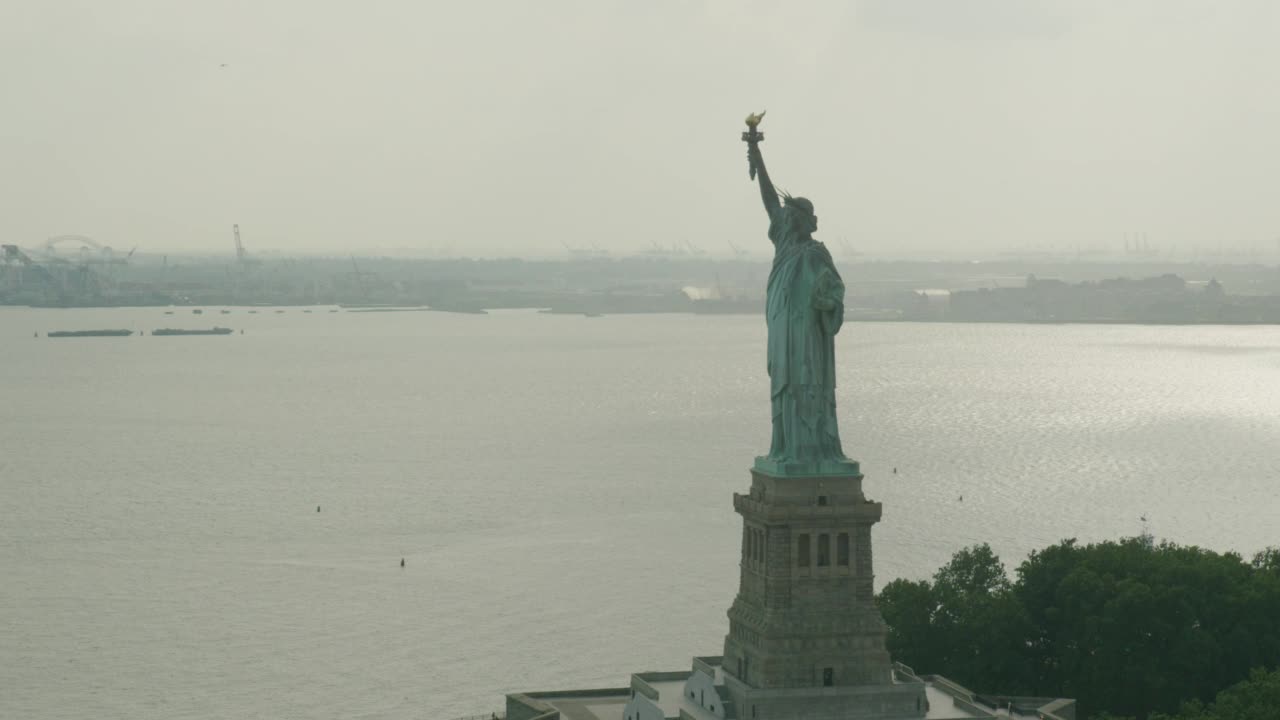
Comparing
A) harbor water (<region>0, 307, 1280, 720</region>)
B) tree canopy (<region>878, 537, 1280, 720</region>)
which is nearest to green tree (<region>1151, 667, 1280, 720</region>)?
tree canopy (<region>878, 537, 1280, 720</region>)

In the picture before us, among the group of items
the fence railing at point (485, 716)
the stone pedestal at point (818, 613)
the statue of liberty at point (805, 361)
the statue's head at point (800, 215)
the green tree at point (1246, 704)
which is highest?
the statue's head at point (800, 215)

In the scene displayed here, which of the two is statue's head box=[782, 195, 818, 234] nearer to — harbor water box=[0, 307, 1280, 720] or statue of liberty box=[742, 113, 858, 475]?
statue of liberty box=[742, 113, 858, 475]

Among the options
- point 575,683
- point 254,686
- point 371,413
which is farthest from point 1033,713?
point 371,413

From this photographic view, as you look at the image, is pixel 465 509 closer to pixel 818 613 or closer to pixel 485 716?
pixel 485 716

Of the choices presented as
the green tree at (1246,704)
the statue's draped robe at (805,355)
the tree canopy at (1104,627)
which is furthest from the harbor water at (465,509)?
the green tree at (1246,704)

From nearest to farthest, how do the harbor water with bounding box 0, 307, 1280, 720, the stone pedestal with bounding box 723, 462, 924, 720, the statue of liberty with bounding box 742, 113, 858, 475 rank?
the stone pedestal with bounding box 723, 462, 924, 720 < the statue of liberty with bounding box 742, 113, 858, 475 < the harbor water with bounding box 0, 307, 1280, 720

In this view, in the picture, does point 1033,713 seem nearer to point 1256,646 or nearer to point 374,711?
point 1256,646

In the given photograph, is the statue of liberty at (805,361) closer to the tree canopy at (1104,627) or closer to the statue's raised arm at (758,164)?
the statue's raised arm at (758,164)

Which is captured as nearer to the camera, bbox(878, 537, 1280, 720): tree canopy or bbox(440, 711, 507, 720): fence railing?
bbox(878, 537, 1280, 720): tree canopy
